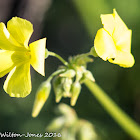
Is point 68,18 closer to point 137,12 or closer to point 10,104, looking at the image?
point 137,12

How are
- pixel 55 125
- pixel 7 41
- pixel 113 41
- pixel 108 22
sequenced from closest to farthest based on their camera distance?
pixel 108 22 < pixel 113 41 < pixel 7 41 < pixel 55 125

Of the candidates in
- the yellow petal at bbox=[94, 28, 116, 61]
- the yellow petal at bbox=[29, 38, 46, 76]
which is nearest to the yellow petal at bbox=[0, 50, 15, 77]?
the yellow petal at bbox=[29, 38, 46, 76]

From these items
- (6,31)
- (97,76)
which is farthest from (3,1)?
(6,31)

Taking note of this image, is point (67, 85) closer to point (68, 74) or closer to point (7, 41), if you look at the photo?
point (68, 74)

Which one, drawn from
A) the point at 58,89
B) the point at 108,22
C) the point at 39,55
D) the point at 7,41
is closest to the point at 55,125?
the point at 58,89

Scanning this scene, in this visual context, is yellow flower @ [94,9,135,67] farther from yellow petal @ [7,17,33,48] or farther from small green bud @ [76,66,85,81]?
yellow petal @ [7,17,33,48]

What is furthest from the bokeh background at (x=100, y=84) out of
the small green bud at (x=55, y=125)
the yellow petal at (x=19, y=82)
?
the yellow petal at (x=19, y=82)
